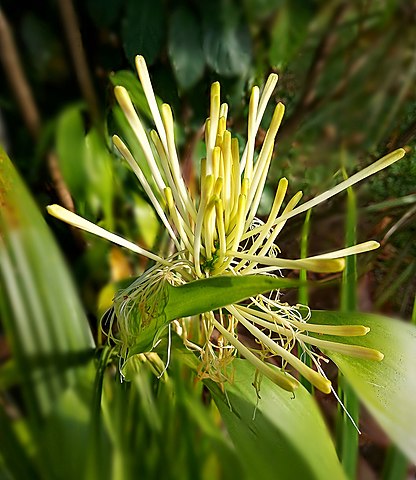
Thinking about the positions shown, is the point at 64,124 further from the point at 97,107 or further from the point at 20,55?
the point at 20,55

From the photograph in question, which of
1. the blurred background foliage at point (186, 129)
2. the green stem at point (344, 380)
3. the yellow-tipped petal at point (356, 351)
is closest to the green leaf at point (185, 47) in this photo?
the blurred background foliage at point (186, 129)

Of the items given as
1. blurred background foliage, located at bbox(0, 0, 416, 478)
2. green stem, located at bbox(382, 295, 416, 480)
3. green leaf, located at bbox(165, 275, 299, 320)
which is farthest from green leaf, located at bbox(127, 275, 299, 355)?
green stem, located at bbox(382, 295, 416, 480)

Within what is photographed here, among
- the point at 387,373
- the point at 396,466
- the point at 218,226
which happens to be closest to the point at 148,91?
the point at 218,226

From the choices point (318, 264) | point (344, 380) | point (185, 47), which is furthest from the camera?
point (185, 47)

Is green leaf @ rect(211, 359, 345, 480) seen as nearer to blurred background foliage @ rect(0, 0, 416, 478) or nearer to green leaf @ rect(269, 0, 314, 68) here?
blurred background foliage @ rect(0, 0, 416, 478)

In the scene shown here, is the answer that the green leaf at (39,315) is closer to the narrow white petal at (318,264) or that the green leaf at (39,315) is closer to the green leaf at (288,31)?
the narrow white petal at (318,264)

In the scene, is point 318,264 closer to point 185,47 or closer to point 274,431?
point 274,431
